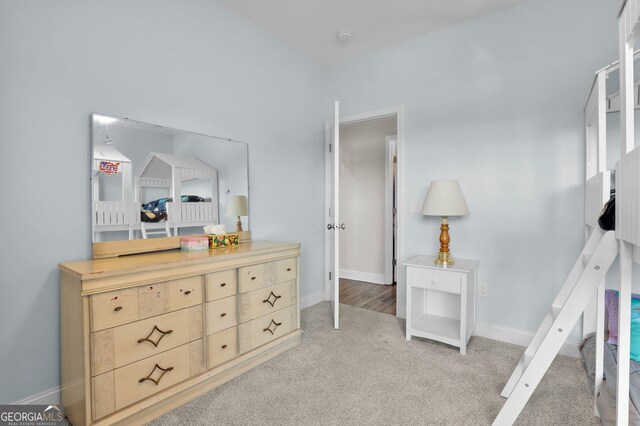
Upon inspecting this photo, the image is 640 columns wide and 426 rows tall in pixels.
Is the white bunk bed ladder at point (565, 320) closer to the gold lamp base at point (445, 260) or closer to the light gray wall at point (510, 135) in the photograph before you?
the light gray wall at point (510, 135)

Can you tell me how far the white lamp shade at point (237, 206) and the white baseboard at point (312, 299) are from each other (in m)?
1.19

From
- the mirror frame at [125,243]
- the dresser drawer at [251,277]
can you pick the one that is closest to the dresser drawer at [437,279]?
the dresser drawer at [251,277]

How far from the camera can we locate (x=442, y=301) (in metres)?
2.86

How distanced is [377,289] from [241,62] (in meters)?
3.05

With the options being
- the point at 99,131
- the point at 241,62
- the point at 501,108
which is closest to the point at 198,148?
the point at 99,131

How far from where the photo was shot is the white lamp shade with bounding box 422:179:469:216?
8.10 ft

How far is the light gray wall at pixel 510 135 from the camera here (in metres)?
2.29

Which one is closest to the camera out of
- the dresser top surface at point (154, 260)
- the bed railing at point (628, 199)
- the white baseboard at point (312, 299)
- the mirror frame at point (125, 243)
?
the bed railing at point (628, 199)

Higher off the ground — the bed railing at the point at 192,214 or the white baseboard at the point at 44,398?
the bed railing at the point at 192,214

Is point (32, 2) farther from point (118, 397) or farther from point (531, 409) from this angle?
point (531, 409)

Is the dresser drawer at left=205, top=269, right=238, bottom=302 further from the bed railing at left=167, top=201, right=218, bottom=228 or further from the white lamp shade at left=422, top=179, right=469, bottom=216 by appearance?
the white lamp shade at left=422, top=179, right=469, bottom=216

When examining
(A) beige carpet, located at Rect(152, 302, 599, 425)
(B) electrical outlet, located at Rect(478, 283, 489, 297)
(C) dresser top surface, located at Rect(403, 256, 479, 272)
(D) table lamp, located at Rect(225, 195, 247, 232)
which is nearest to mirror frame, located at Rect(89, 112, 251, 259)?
(D) table lamp, located at Rect(225, 195, 247, 232)

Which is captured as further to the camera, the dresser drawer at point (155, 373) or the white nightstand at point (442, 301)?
the white nightstand at point (442, 301)

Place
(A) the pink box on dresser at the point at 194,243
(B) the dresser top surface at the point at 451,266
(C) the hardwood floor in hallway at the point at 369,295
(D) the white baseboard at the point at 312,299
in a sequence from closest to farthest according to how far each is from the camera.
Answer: (A) the pink box on dresser at the point at 194,243 < (B) the dresser top surface at the point at 451,266 < (D) the white baseboard at the point at 312,299 < (C) the hardwood floor in hallway at the point at 369,295
